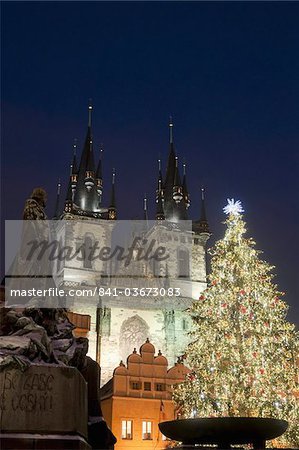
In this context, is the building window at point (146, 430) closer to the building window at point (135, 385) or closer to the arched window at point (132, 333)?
the building window at point (135, 385)

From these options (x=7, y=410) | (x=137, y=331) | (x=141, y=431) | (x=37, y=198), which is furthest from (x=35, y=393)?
(x=137, y=331)

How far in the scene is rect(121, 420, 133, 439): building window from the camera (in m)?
21.6

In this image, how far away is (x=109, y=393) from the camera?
23188mm

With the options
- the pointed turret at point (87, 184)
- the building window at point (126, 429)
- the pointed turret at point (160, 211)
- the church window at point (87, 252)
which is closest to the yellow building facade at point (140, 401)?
the building window at point (126, 429)

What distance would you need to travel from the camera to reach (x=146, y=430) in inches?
862

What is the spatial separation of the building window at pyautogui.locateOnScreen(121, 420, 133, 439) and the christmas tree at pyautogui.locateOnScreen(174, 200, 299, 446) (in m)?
5.29

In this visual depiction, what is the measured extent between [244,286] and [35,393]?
11.8m

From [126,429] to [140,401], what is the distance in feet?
4.20

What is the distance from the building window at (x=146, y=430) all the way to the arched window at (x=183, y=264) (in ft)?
70.9

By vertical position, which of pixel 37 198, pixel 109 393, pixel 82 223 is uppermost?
pixel 82 223

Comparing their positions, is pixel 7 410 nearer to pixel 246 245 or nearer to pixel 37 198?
pixel 37 198

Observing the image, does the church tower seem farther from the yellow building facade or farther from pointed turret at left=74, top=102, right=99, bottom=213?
the yellow building facade

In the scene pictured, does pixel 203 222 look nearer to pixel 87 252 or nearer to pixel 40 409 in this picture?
pixel 87 252

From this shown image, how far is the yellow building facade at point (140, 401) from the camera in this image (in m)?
21.6
